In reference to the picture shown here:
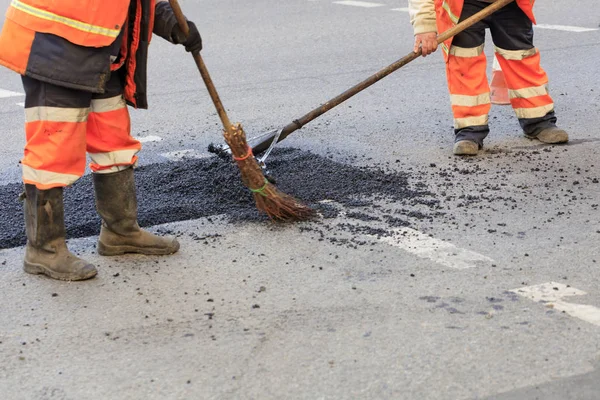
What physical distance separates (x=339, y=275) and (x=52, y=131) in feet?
4.32

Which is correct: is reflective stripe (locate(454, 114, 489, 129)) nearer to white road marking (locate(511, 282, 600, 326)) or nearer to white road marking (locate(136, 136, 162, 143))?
white road marking (locate(136, 136, 162, 143))

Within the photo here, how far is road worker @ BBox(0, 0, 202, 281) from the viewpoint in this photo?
378 centimetres

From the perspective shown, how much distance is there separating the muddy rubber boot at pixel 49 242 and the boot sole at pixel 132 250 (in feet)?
0.70

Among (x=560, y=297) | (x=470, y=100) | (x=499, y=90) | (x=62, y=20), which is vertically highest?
(x=62, y=20)

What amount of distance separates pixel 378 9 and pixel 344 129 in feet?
19.3

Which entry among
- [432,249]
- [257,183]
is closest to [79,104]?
[257,183]

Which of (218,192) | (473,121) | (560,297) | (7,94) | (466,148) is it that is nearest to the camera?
(560,297)

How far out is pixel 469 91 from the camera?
597 cm

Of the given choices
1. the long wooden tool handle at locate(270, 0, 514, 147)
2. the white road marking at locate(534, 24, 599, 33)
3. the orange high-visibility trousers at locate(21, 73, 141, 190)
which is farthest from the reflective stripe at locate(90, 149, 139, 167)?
the white road marking at locate(534, 24, 599, 33)

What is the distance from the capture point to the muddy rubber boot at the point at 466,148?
5.82 metres

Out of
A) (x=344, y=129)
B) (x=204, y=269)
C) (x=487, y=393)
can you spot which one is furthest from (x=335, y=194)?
(x=487, y=393)

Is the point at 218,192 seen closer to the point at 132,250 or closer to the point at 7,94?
the point at 132,250

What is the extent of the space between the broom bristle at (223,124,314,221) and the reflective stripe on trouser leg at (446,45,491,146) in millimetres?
1708

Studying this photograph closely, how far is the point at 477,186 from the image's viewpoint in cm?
518
